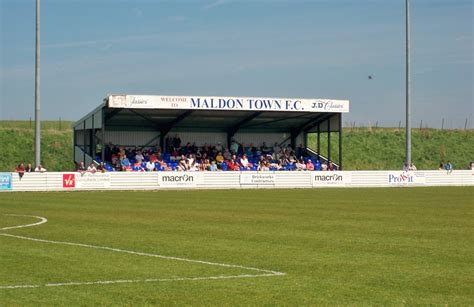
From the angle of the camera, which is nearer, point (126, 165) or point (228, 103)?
point (126, 165)

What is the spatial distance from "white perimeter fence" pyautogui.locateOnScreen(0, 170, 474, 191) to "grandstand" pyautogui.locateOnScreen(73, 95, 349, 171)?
4796 mm

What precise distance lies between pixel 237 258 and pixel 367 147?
75.9m

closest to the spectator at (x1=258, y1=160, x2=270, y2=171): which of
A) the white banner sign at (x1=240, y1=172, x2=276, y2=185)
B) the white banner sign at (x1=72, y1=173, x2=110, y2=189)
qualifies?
the white banner sign at (x1=240, y1=172, x2=276, y2=185)

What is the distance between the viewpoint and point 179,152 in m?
60.4

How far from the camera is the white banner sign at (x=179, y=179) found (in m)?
49.7

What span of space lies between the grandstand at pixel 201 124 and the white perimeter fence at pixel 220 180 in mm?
4796

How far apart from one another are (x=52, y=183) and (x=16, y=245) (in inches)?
1205

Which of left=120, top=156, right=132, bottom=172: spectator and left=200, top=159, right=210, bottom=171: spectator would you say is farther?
left=200, top=159, right=210, bottom=171: spectator

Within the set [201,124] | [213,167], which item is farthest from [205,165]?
[201,124]

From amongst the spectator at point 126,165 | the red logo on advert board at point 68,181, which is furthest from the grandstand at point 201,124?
the red logo on advert board at point 68,181

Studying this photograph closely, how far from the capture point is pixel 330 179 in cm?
5366

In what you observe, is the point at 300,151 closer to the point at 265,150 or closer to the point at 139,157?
the point at 265,150

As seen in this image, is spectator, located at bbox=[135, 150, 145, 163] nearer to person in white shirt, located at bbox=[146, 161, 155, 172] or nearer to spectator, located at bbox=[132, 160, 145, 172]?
spectator, located at bbox=[132, 160, 145, 172]

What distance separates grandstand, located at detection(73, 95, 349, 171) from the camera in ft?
184
